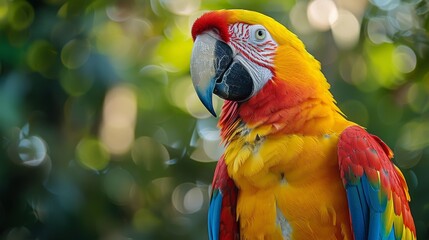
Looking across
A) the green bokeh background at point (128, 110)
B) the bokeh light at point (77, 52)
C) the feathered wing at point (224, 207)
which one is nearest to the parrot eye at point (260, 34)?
the feathered wing at point (224, 207)

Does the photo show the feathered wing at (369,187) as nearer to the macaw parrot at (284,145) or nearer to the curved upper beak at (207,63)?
the macaw parrot at (284,145)

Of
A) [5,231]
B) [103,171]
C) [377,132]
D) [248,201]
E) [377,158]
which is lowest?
[5,231]

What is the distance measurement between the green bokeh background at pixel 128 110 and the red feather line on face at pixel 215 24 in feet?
3.45

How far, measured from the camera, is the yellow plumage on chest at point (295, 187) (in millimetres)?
1571

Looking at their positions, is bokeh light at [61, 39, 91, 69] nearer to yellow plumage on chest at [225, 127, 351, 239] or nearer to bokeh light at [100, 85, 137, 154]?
bokeh light at [100, 85, 137, 154]

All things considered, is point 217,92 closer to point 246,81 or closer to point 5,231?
point 246,81

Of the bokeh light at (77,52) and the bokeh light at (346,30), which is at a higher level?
the bokeh light at (346,30)

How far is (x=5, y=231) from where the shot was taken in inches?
114

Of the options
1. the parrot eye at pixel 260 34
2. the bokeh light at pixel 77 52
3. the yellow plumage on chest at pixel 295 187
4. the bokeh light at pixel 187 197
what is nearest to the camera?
the yellow plumage on chest at pixel 295 187

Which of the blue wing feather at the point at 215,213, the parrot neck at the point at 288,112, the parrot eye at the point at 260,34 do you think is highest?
the parrot eye at the point at 260,34

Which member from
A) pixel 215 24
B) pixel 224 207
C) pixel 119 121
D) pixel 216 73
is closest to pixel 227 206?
pixel 224 207

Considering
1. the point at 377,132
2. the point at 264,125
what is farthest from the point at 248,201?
the point at 377,132

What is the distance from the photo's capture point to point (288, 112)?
1602 mm

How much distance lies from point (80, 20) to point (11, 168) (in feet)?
2.44
